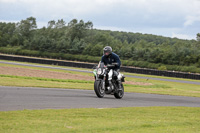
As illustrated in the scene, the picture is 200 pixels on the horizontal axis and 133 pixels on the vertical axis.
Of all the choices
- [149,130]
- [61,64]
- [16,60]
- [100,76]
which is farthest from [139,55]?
[149,130]

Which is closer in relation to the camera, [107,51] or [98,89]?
[98,89]

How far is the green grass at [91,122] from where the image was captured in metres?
7.08

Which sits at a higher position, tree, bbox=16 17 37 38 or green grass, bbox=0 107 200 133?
tree, bbox=16 17 37 38

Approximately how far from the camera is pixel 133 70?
5962 centimetres

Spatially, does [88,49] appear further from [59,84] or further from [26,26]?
[59,84]

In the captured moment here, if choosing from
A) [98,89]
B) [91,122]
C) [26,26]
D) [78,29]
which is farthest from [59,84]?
[26,26]

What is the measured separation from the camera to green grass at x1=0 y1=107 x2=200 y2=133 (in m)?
7.08

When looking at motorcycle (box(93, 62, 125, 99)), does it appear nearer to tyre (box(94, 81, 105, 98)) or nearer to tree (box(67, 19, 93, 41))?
tyre (box(94, 81, 105, 98))

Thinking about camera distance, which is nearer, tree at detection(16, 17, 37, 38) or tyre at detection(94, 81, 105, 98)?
tyre at detection(94, 81, 105, 98)

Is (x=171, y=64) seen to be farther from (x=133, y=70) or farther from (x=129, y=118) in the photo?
(x=129, y=118)

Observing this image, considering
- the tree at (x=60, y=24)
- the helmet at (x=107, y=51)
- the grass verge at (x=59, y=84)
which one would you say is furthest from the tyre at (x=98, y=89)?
the tree at (x=60, y=24)

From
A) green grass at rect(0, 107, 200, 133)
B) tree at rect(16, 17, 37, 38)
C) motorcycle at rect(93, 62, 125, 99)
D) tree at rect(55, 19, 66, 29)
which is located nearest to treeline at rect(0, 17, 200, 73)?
tree at rect(16, 17, 37, 38)

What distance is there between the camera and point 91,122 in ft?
26.3

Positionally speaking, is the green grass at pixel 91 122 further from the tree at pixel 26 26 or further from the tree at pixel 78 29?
the tree at pixel 26 26
